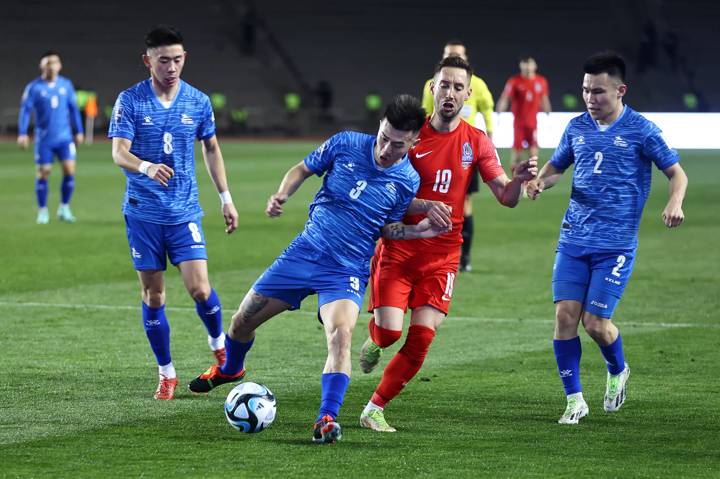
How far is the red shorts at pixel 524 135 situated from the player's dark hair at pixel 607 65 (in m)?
18.8

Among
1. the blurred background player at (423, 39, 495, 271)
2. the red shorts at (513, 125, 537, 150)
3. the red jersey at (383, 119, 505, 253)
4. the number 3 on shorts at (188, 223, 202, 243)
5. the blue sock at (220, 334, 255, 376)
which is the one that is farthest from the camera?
the red shorts at (513, 125, 537, 150)

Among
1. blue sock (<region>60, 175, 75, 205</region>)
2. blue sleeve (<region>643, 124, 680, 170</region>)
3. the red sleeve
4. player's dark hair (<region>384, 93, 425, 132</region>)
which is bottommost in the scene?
blue sock (<region>60, 175, 75, 205</region>)

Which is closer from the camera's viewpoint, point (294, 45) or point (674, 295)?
point (674, 295)

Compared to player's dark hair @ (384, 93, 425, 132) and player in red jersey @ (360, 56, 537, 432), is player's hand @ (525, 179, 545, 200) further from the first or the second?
player's dark hair @ (384, 93, 425, 132)

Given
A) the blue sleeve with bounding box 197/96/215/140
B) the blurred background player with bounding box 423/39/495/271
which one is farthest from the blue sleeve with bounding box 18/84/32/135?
the blue sleeve with bounding box 197/96/215/140

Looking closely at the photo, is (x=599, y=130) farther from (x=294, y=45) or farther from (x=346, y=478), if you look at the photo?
(x=294, y=45)

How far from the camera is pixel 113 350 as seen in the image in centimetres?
923

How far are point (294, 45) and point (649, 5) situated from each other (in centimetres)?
1278

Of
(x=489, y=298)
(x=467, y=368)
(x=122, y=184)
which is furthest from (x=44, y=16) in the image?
(x=467, y=368)

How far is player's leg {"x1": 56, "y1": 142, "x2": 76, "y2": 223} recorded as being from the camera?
17953 millimetres

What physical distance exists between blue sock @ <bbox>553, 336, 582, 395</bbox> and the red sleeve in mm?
1001

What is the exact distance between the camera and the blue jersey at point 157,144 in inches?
304

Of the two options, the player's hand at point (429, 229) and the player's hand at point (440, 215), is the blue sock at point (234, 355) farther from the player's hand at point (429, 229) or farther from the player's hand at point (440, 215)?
the player's hand at point (440, 215)

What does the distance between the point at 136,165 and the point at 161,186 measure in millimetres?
367
